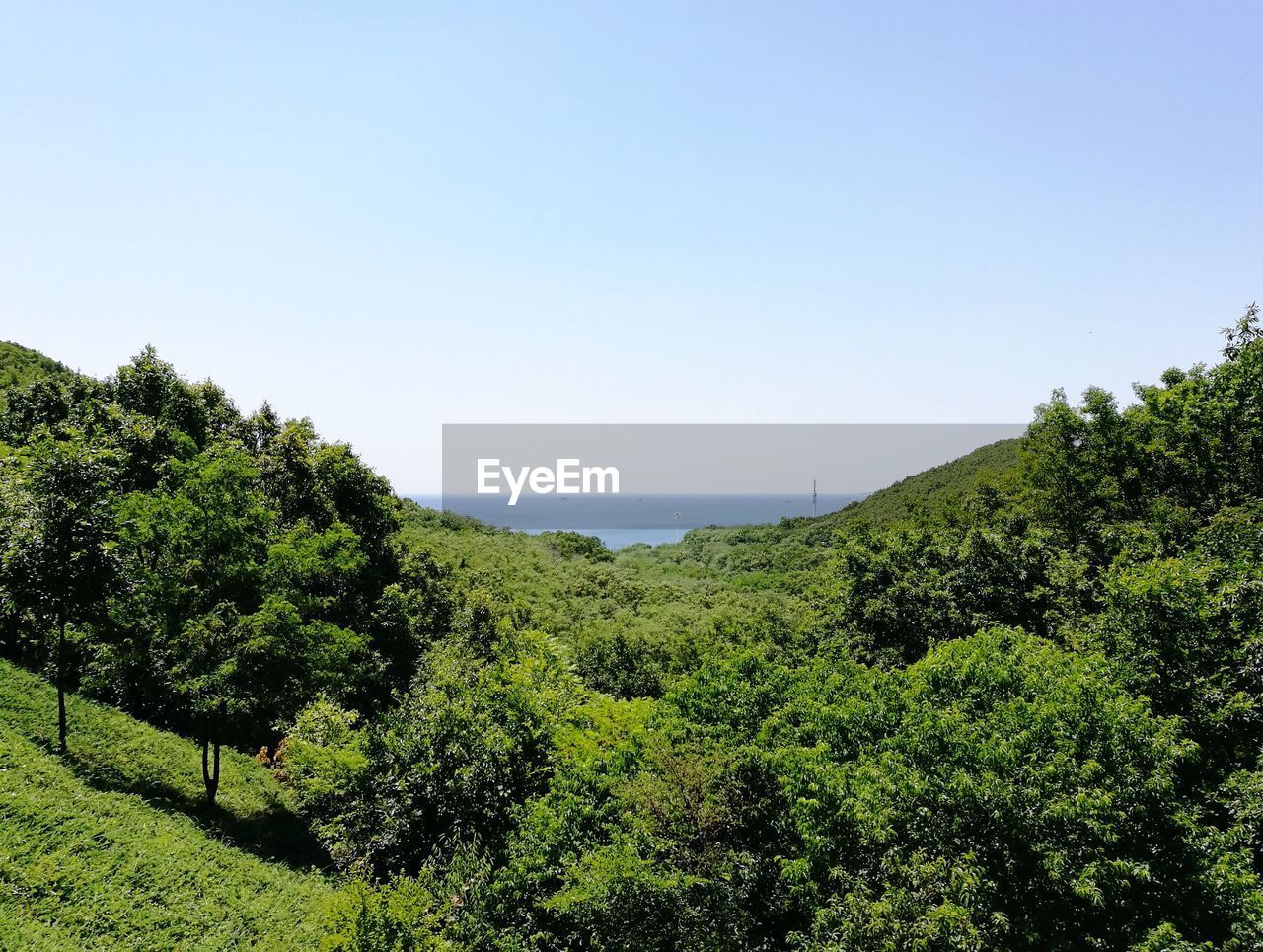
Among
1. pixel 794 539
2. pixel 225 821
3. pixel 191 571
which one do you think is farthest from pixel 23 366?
pixel 794 539

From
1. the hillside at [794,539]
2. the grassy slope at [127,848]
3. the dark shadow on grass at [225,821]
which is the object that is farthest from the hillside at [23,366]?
the hillside at [794,539]

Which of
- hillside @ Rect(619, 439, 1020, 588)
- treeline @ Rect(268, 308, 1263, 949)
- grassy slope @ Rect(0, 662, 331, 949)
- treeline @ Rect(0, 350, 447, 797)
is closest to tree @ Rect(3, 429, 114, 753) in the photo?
treeline @ Rect(0, 350, 447, 797)

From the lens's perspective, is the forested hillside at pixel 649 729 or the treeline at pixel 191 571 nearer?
the forested hillside at pixel 649 729

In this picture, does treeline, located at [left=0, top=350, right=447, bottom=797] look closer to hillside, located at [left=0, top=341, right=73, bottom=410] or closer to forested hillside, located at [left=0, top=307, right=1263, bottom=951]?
forested hillside, located at [left=0, top=307, right=1263, bottom=951]

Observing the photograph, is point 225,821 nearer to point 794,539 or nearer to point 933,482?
point 794,539

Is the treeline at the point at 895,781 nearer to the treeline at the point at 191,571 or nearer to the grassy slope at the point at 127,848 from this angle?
the grassy slope at the point at 127,848

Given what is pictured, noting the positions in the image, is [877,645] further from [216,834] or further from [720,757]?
[216,834]
